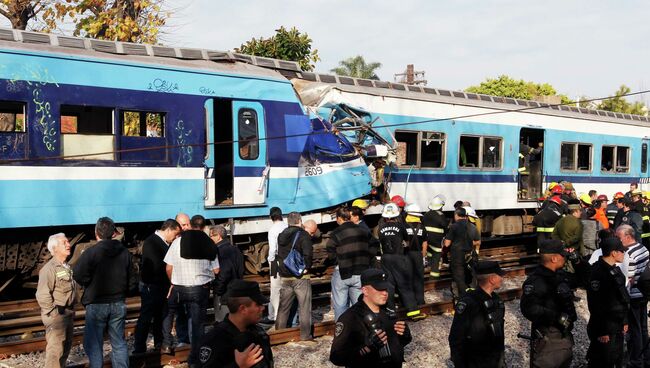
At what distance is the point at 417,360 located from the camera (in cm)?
866

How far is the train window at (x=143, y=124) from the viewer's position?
1078 centimetres

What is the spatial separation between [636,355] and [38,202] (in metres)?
8.05

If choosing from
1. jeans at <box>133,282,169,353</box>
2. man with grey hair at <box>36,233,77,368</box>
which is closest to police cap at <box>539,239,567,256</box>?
man with grey hair at <box>36,233,77,368</box>

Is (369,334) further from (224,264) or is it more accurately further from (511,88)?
(511,88)

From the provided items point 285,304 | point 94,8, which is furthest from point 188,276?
point 94,8

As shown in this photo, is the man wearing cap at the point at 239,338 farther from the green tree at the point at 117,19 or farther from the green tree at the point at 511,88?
the green tree at the point at 511,88

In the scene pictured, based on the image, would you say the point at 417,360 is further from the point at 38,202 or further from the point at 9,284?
the point at 9,284

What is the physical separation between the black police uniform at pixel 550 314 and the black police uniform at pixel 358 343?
70.3 inches

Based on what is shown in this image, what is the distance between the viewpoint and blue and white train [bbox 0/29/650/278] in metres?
9.91

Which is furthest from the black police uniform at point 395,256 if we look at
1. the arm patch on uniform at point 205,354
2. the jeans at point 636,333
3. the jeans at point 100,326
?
the arm patch on uniform at point 205,354

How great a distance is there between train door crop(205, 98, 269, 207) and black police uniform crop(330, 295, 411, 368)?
277 inches

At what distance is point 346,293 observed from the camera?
938cm

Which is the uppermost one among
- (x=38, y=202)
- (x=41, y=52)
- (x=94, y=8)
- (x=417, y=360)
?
(x=94, y=8)

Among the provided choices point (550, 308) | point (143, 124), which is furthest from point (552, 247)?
point (143, 124)
